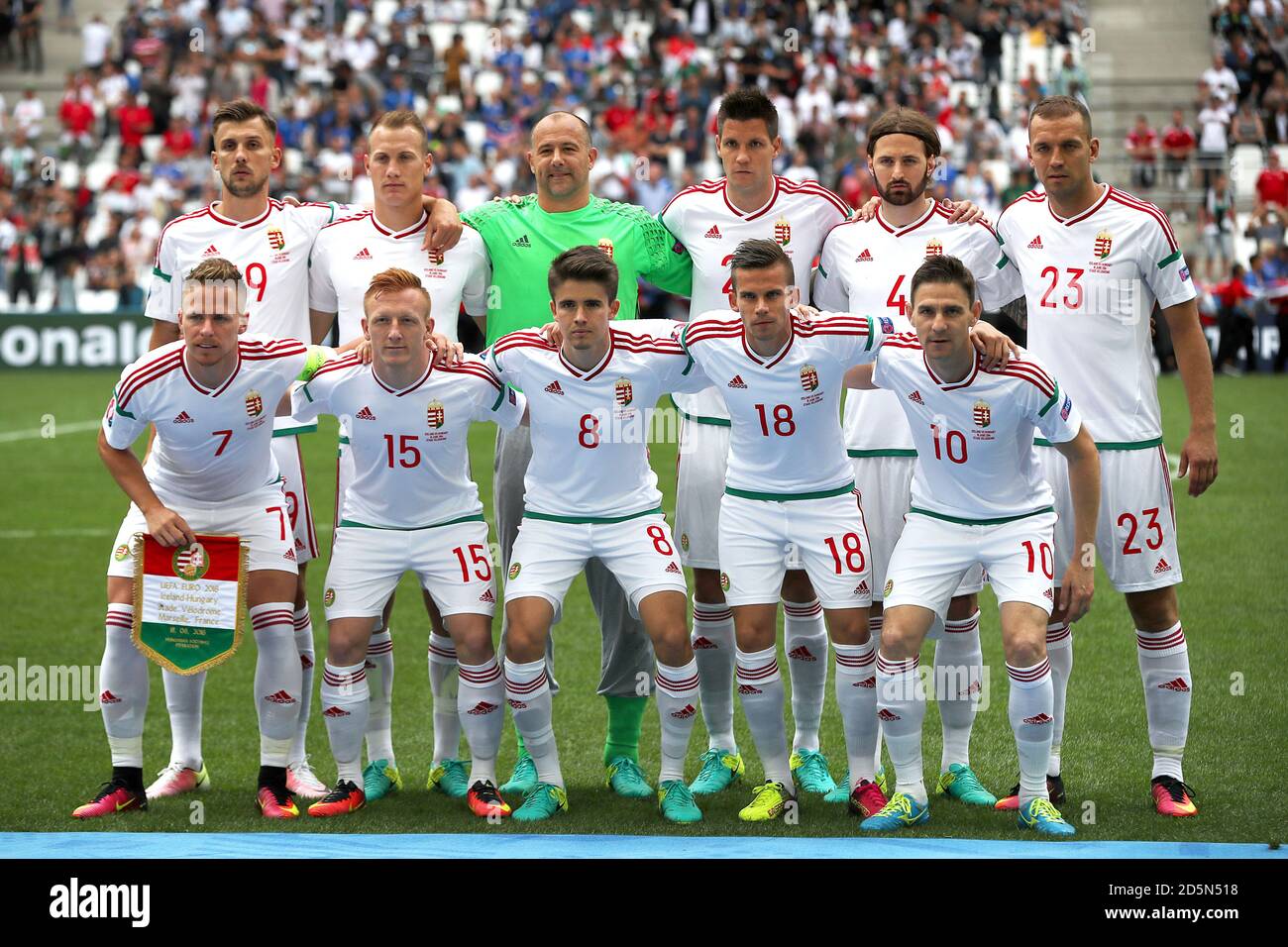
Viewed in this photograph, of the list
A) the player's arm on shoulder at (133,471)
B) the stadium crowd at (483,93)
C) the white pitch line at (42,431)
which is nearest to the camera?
the player's arm on shoulder at (133,471)

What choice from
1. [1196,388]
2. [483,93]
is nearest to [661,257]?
[1196,388]

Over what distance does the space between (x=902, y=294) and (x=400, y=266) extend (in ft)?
6.53

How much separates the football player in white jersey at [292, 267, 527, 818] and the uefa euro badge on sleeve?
36 centimetres

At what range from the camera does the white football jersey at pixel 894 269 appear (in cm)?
641

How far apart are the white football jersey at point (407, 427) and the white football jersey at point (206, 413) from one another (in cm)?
15

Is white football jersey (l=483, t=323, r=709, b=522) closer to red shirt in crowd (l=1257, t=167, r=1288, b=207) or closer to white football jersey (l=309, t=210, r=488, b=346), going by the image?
white football jersey (l=309, t=210, r=488, b=346)

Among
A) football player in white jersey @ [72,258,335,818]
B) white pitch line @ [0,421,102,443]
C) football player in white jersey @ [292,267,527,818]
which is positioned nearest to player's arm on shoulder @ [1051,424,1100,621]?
football player in white jersey @ [292,267,527,818]

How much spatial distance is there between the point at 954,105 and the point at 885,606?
22.1 meters

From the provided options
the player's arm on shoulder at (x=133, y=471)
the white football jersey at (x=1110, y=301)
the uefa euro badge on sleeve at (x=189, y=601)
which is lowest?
the uefa euro badge on sleeve at (x=189, y=601)

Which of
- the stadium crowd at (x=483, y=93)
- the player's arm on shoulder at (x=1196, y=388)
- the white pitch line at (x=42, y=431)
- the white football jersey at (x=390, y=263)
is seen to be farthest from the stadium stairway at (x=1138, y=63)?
the white football jersey at (x=390, y=263)

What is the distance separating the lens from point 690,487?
664cm

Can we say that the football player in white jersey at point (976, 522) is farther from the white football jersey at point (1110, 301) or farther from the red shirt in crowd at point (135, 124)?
the red shirt in crowd at point (135, 124)

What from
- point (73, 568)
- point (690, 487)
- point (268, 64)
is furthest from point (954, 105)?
point (690, 487)

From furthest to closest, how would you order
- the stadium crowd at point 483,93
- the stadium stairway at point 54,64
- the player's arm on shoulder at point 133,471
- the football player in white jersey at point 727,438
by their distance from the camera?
the stadium stairway at point 54,64
the stadium crowd at point 483,93
the football player in white jersey at point 727,438
the player's arm on shoulder at point 133,471
